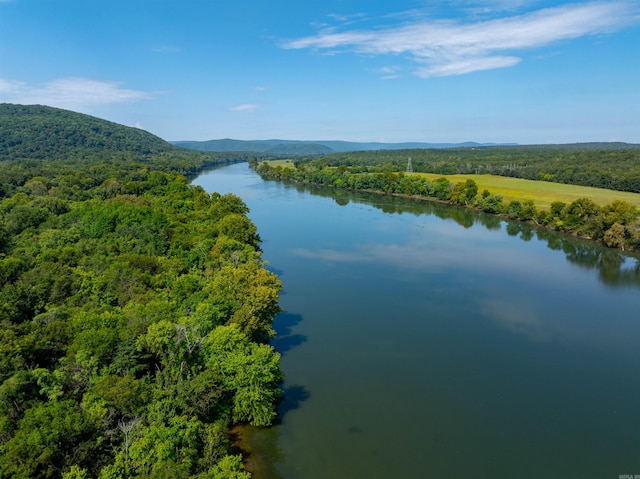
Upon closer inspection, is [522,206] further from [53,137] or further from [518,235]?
[53,137]

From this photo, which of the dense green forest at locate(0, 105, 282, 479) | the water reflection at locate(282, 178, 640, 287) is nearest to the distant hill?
the water reflection at locate(282, 178, 640, 287)

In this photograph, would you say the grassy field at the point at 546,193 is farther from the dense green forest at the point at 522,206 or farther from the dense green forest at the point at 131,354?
the dense green forest at the point at 131,354

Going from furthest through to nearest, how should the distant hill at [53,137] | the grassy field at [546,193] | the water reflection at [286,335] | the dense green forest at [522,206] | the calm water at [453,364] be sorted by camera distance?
the distant hill at [53,137] < the grassy field at [546,193] < the dense green forest at [522,206] < the water reflection at [286,335] < the calm water at [453,364]

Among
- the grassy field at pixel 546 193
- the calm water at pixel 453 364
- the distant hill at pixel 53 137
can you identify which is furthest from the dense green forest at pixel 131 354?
the distant hill at pixel 53 137

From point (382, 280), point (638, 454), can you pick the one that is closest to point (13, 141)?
point (382, 280)

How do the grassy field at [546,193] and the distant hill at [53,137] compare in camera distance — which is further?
the distant hill at [53,137]

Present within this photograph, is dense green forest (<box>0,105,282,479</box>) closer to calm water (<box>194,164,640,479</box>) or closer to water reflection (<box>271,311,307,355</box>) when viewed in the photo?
water reflection (<box>271,311,307,355</box>)
